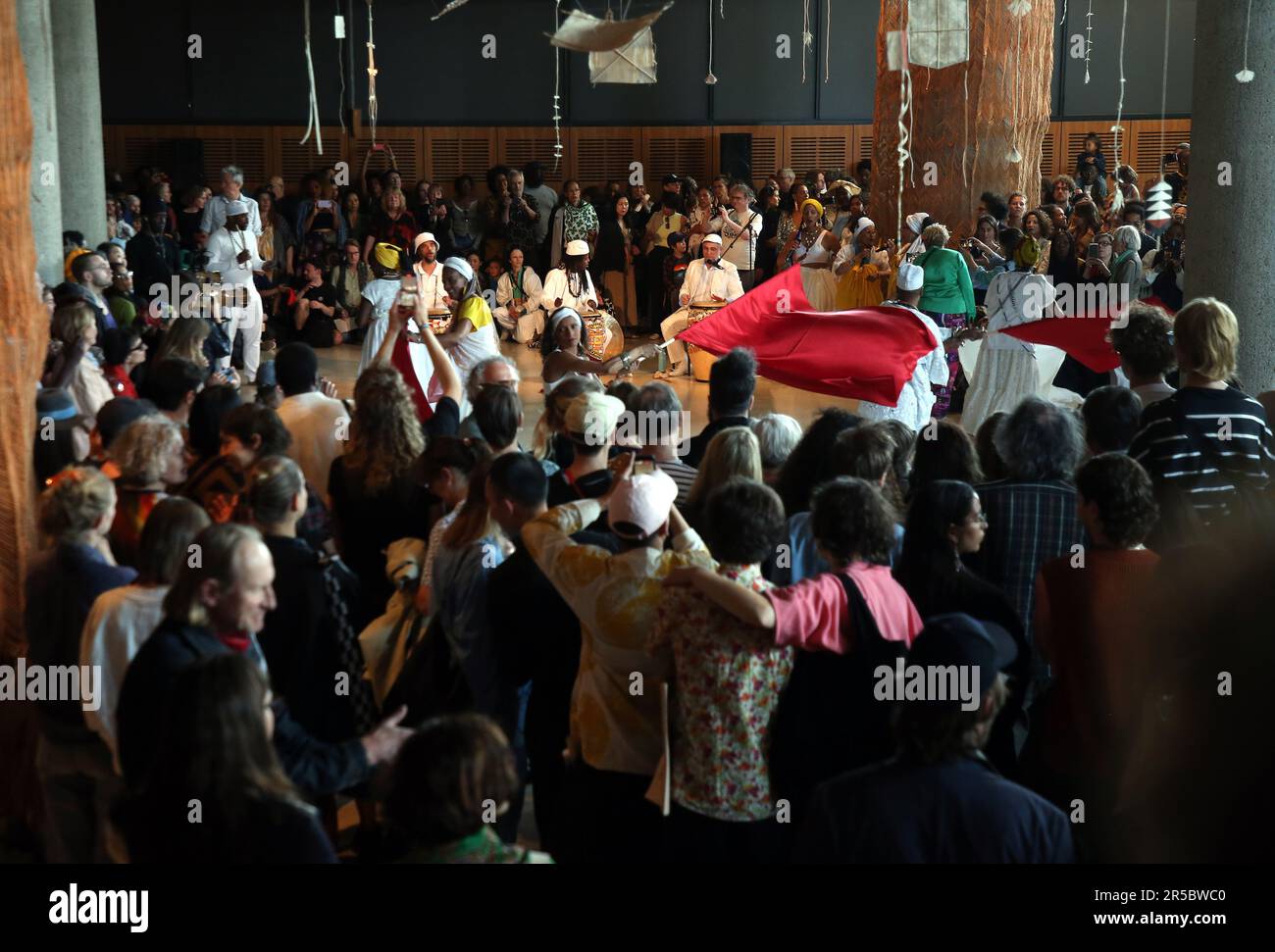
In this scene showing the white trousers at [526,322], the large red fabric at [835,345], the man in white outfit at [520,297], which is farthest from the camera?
the man in white outfit at [520,297]

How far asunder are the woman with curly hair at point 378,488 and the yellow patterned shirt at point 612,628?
1067mm

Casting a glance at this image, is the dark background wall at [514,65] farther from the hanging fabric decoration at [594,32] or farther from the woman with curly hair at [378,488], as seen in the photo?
the woman with curly hair at [378,488]

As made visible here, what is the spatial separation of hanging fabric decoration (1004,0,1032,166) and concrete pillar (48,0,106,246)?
7.59 metres

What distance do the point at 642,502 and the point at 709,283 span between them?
950cm

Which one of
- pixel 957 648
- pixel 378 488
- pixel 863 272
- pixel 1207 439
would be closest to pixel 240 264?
pixel 863 272

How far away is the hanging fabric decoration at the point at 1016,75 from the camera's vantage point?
A: 41.9 ft

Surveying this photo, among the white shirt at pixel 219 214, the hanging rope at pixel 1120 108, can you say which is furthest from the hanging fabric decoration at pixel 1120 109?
the white shirt at pixel 219 214

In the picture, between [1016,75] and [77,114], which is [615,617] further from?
[1016,75]

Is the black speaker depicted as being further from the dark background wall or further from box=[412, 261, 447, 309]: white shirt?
box=[412, 261, 447, 309]: white shirt

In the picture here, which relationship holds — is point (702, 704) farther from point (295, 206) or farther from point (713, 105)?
point (713, 105)

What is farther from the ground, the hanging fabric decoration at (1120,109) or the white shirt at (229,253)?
the hanging fabric decoration at (1120,109)

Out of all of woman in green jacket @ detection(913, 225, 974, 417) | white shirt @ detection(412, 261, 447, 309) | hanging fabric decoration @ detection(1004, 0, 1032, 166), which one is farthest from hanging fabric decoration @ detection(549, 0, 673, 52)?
hanging fabric decoration @ detection(1004, 0, 1032, 166)

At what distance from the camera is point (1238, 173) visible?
267 inches

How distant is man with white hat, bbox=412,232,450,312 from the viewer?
9.52 meters
